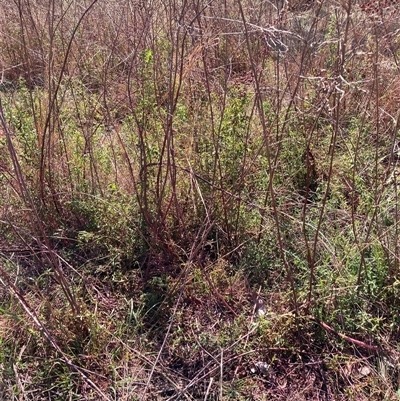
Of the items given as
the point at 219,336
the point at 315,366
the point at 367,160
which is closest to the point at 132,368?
the point at 219,336

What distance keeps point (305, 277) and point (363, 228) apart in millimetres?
351

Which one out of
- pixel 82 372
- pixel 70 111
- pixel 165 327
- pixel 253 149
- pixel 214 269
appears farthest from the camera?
pixel 70 111

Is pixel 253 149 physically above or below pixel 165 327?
above

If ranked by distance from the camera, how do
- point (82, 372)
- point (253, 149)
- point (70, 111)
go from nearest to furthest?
point (82, 372) < point (253, 149) < point (70, 111)

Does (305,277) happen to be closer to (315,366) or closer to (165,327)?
(315,366)

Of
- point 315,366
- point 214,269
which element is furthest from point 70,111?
point 315,366

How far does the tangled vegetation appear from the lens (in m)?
Answer: 1.58

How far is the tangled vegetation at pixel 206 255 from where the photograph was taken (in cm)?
158

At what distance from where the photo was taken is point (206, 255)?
2068mm

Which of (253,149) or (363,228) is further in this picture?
(253,149)

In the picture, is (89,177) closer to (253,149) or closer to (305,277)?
(253,149)

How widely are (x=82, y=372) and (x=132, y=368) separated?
179 millimetres

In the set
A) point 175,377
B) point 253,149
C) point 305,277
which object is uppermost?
point 253,149

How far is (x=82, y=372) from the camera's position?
5.28 ft
